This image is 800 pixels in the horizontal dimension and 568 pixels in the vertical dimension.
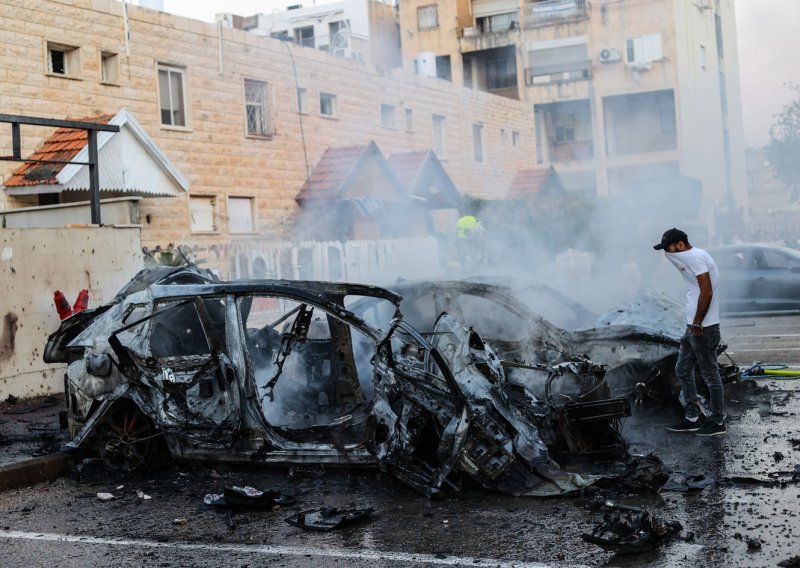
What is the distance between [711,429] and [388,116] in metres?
22.3

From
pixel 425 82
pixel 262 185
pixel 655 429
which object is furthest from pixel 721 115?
pixel 655 429

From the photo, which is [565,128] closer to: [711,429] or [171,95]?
[171,95]

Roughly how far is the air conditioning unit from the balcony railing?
315 centimetres

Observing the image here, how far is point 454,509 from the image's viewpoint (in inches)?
236

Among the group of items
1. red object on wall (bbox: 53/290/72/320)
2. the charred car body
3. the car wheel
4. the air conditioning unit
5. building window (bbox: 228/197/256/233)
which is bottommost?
the car wheel

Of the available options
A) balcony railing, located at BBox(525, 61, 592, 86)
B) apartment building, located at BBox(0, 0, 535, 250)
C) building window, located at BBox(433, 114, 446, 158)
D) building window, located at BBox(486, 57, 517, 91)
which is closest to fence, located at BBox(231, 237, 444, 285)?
apartment building, located at BBox(0, 0, 535, 250)

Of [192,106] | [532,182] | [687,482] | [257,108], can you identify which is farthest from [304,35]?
[687,482]

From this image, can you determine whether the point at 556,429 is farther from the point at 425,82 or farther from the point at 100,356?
the point at 425,82

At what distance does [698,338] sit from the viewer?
7902mm

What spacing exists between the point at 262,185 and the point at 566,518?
1856 centimetres

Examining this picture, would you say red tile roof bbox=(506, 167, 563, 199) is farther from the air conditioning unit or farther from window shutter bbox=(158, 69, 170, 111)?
window shutter bbox=(158, 69, 170, 111)

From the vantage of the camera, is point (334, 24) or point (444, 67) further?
point (444, 67)

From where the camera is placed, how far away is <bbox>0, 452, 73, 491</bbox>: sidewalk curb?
24.4ft

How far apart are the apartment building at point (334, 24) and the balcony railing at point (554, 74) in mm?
7356
